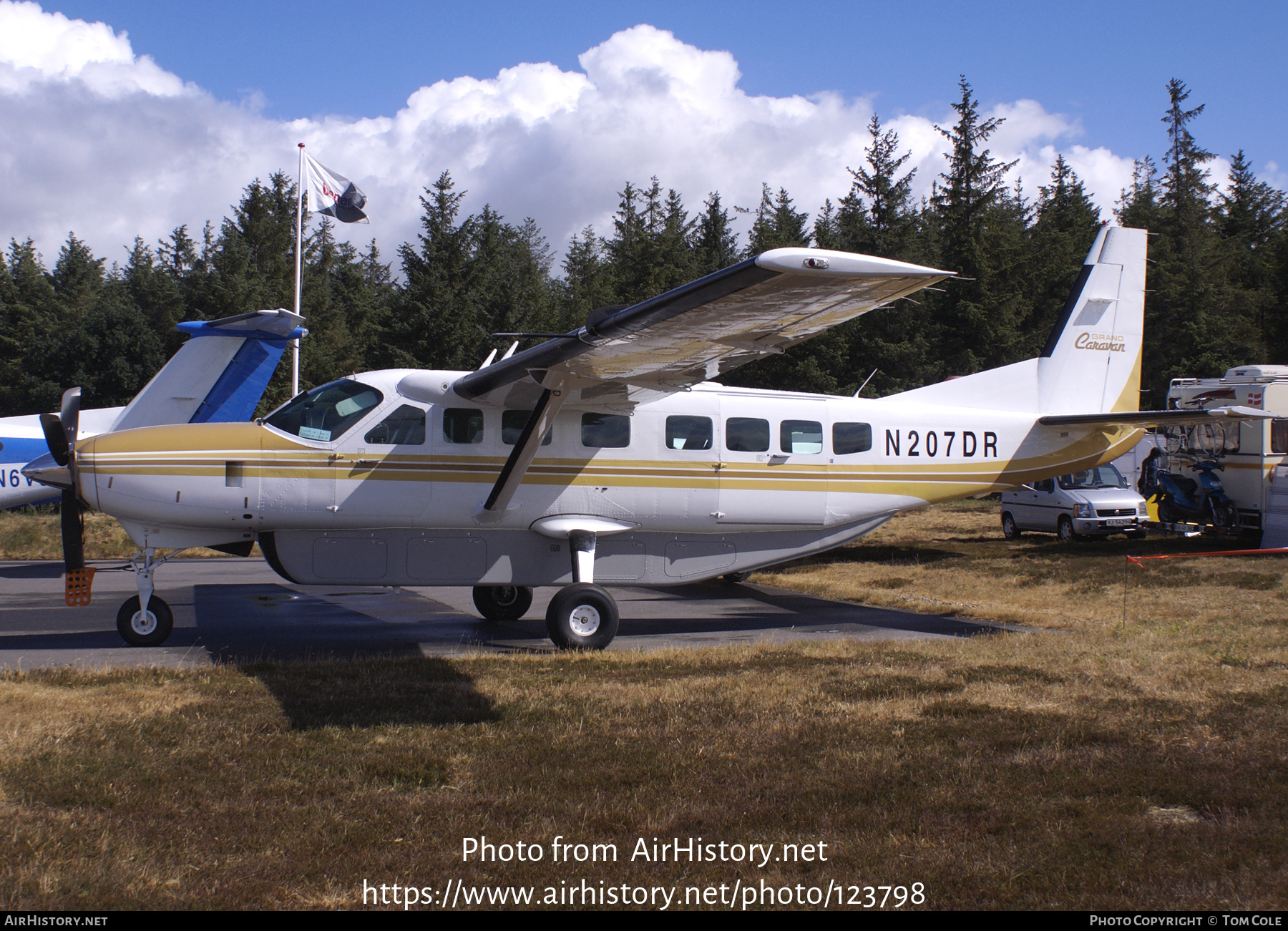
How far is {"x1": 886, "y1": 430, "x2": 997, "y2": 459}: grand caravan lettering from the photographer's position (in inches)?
467

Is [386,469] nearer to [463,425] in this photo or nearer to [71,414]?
[463,425]

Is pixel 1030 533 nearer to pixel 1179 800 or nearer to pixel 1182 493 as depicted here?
pixel 1182 493

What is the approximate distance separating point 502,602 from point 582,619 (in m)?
2.64

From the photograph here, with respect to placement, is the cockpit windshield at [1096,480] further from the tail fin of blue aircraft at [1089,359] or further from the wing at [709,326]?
the wing at [709,326]

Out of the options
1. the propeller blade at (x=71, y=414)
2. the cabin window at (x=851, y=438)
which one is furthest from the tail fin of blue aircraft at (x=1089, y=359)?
the propeller blade at (x=71, y=414)

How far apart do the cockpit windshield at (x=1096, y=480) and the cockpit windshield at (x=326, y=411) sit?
707 inches

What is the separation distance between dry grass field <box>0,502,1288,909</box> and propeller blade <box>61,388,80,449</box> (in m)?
2.83

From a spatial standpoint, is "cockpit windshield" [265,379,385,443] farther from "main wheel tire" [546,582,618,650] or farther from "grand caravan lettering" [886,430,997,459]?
"grand caravan lettering" [886,430,997,459]

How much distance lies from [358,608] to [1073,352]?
1159 cm

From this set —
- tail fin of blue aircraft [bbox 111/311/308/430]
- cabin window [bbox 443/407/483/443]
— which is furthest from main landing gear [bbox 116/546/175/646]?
tail fin of blue aircraft [bbox 111/311/308/430]

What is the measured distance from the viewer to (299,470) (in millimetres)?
9891

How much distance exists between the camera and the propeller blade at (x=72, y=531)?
9.71 meters
